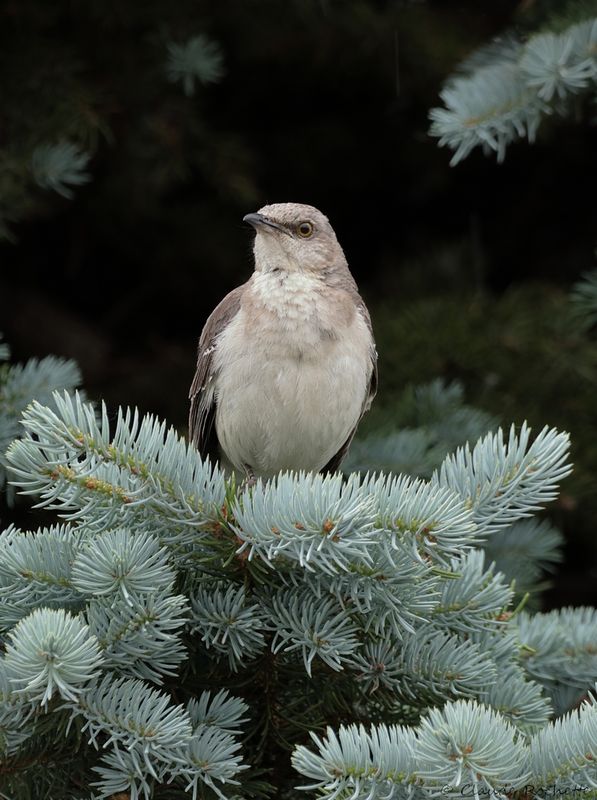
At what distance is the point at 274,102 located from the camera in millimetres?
7234

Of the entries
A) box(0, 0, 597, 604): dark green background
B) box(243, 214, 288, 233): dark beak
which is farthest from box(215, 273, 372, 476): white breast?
box(0, 0, 597, 604): dark green background

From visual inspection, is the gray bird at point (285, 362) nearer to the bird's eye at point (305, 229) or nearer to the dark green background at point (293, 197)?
the bird's eye at point (305, 229)

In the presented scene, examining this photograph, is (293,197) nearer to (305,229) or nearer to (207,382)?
(305,229)

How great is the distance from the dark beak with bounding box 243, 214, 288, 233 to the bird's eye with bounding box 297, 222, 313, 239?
0.09m

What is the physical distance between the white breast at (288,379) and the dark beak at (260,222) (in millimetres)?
293

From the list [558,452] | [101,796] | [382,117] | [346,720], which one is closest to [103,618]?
[101,796]

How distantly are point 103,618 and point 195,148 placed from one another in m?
3.94

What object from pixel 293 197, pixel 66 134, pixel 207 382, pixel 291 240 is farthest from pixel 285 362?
pixel 293 197

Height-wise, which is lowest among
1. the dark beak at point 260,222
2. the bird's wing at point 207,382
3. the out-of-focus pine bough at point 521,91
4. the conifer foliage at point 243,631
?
the conifer foliage at point 243,631

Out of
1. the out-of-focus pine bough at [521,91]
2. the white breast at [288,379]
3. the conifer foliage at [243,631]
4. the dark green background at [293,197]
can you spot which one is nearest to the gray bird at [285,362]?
the white breast at [288,379]

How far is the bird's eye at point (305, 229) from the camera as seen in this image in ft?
16.6

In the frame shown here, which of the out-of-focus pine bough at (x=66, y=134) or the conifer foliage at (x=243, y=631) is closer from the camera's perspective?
the conifer foliage at (x=243, y=631)

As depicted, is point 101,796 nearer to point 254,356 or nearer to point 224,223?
point 254,356

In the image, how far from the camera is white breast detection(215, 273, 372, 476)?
447 cm
